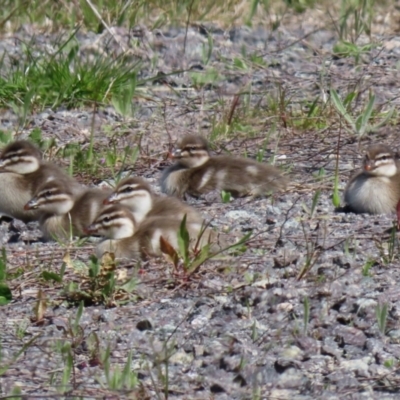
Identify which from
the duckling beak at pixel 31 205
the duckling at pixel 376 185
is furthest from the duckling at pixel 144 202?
the duckling at pixel 376 185

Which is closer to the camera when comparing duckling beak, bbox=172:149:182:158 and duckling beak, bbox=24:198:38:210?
duckling beak, bbox=24:198:38:210

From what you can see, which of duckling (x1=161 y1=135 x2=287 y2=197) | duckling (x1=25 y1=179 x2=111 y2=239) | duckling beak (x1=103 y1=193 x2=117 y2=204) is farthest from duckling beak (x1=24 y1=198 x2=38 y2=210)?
duckling (x1=161 y1=135 x2=287 y2=197)

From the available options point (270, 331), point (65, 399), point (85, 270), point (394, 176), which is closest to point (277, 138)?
point (394, 176)

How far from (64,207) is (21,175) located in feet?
1.94

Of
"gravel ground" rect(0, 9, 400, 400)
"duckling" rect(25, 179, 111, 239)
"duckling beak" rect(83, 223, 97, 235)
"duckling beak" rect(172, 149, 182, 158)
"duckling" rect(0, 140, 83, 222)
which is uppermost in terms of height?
"duckling beak" rect(172, 149, 182, 158)

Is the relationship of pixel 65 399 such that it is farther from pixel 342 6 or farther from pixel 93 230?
pixel 342 6

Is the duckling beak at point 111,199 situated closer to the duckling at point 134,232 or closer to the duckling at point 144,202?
the duckling at point 144,202

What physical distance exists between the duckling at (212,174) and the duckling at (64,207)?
570 millimetres

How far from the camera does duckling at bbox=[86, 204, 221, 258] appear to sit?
199 inches

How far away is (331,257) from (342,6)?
4.87 meters

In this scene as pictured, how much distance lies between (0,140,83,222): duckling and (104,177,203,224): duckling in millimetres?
517

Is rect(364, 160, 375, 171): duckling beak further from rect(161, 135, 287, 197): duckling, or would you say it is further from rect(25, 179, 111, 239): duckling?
rect(25, 179, 111, 239): duckling

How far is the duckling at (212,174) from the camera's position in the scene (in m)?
5.99

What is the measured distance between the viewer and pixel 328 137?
22.2 feet
